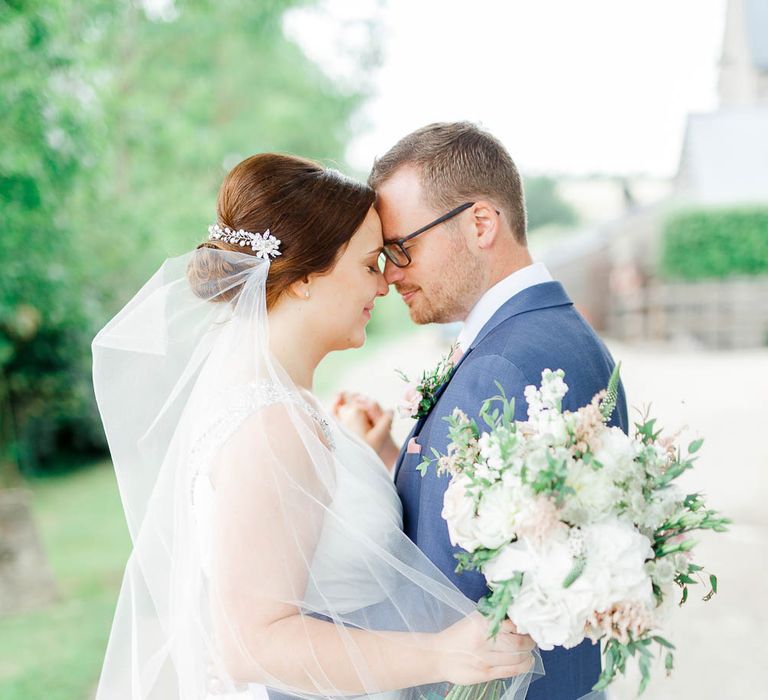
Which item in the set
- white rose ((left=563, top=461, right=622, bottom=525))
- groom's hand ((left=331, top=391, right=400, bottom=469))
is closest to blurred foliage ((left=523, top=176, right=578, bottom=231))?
groom's hand ((left=331, top=391, right=400, bottom=469))

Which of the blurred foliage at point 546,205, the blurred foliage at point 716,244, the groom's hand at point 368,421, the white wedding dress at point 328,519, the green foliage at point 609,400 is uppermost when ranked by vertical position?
the green foliage at point 609,400

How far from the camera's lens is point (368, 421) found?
2541 mm

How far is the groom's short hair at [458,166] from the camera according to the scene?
214 centimetres

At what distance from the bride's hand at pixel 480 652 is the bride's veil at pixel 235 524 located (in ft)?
0.19

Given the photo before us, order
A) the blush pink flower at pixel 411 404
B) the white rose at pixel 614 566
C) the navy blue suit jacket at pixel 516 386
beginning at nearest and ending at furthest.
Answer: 1. the white rose at pixel 614 566
2. the navy blue suit jacket at pixel 516 386
3. the blush pink flower at pixel 411 404

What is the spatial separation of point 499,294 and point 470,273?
0.33ft

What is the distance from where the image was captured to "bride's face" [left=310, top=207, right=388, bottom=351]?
6.19 ft

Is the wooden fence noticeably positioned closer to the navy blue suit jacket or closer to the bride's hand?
the navy blue suit jacket

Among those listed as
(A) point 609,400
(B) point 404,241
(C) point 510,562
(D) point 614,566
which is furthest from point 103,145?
(D) point 614,566

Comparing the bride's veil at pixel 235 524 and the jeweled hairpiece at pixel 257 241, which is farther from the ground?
the jeweled hairpiece at pixel 257 241

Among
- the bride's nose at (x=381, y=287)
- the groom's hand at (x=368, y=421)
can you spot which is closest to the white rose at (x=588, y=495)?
the bride's nose at (x=381, y=287)

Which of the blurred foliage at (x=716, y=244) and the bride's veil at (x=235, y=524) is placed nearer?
the bride's veil at (x=235, y=524)

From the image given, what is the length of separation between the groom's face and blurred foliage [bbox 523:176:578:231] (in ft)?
66.2

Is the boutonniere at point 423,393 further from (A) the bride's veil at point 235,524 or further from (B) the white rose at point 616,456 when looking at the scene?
(B) the white rose at point 616,456
